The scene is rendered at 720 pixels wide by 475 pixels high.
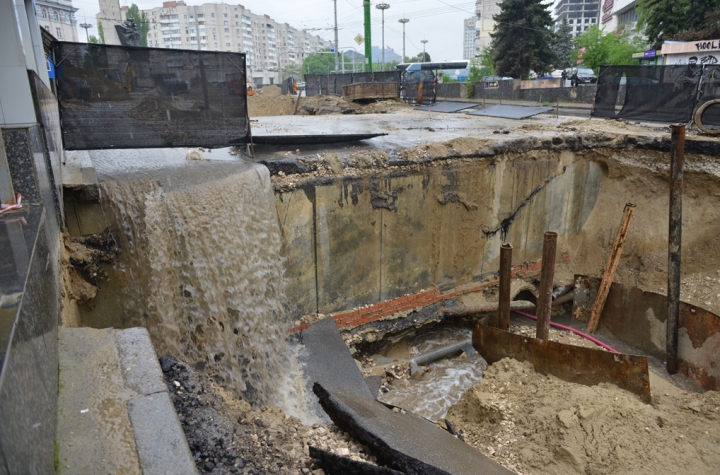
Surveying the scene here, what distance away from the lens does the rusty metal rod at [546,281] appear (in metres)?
5.84

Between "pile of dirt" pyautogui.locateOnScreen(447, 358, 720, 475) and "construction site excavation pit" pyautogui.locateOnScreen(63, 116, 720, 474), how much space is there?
0.06 ft

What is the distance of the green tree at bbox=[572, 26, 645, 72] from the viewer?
3097 centimetres

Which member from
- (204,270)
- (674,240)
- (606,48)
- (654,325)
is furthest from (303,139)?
(606,48)

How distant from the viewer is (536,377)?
5.76 metres

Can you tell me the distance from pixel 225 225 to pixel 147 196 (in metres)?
0.80

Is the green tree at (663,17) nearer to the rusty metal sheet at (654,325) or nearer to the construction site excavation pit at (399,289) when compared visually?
the construction site excavation pit at (399,289)

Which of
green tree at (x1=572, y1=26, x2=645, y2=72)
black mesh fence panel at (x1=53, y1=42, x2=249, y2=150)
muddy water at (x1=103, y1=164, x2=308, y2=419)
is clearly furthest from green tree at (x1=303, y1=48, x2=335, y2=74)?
muddy water at (x1=103, y1=164, x2=308, y2=419)

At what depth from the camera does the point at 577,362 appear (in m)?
5.70

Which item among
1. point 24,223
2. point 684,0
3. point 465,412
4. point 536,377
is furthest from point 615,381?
point 684,0

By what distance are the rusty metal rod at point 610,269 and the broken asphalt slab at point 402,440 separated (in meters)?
4.71

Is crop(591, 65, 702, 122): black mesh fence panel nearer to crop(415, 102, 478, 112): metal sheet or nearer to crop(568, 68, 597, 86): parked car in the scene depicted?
crop(415, 102, 478, 112): metal sheet

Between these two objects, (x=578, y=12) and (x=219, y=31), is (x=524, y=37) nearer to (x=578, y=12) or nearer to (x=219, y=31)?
(x=219, y=31)

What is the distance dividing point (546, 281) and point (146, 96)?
516 cm

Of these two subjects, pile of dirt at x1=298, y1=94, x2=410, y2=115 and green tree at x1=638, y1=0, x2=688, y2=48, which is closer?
pile of dirt at x1=298, y1=94, x2=410, y2=115
